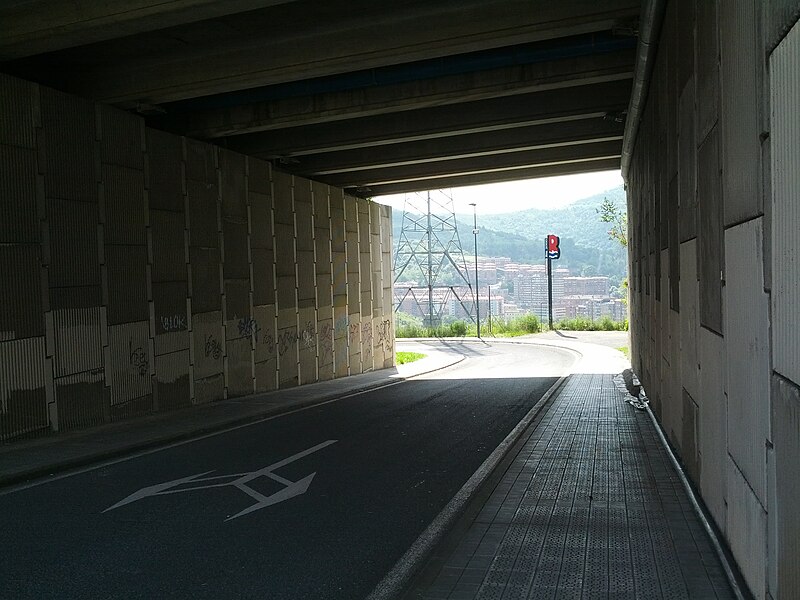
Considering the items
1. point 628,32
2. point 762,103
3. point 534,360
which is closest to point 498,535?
point 762,103

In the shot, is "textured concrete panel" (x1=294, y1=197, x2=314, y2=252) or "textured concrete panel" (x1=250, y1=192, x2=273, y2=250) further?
"textured concrete panel" (x1=294, y1=197, x2=314, y2=252)

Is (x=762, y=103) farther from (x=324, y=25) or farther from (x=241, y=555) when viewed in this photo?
(x=324, y=25)

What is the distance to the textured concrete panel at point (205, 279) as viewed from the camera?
58.5 feet

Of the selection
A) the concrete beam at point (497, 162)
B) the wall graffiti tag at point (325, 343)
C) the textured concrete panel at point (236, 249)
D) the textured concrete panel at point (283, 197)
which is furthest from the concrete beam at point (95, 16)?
the wall graffiti tag at point (325, 343)

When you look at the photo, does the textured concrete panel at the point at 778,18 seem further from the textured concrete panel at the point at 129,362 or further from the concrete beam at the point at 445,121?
the concrete beam at the point at 445,121

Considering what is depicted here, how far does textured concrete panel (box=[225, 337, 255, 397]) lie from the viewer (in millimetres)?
19298

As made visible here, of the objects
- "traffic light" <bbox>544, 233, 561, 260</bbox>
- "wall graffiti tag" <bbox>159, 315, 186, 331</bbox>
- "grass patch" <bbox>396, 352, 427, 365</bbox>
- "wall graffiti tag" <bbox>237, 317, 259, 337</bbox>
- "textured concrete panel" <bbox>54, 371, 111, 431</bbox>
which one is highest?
"traffic light" <bbox>544, 233, 561, 260</bbox>

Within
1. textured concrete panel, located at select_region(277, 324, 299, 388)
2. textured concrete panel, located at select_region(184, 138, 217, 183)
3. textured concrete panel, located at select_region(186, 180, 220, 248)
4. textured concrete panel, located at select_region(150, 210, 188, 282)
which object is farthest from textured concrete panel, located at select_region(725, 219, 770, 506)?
textured concrete panel, located at select_region(277, 324, 299, 388)

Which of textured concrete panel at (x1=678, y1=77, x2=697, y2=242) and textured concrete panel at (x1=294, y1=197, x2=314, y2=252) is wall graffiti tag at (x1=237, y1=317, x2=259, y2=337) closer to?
textured concrete panel at (x1=294, y1=197, x2=314, y2=252)

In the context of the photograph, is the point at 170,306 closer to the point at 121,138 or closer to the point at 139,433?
the point at 121,138

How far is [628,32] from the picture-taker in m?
13.0

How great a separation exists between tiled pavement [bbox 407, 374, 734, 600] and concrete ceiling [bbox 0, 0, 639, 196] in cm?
722

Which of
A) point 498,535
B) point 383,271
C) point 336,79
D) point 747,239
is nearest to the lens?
point 747,239

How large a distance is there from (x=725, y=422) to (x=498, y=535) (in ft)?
7.28
